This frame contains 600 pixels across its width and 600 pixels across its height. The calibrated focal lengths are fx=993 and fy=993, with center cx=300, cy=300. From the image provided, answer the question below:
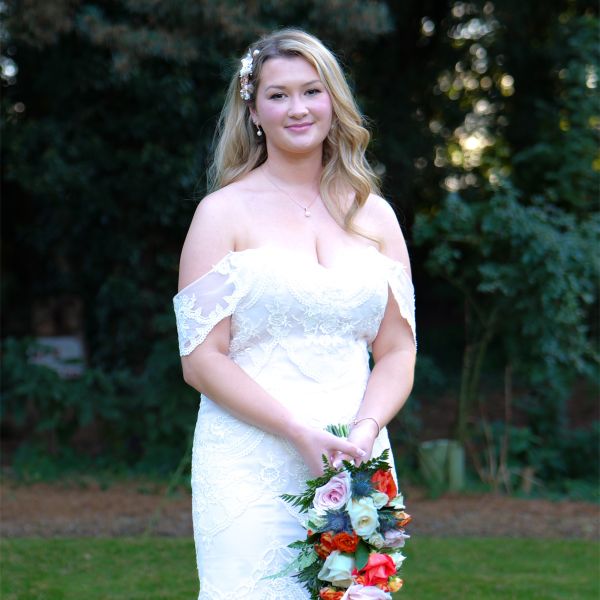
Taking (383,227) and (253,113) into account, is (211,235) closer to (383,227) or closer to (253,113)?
(253,113)

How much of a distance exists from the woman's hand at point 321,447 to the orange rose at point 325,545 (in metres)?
0.19

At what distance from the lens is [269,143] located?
9.98ft

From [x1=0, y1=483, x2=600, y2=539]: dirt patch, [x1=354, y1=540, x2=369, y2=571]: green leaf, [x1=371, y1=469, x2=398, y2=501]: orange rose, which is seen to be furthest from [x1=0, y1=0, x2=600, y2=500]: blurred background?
[x1=354, y1=540, x2=369, y2=571]: green leaf

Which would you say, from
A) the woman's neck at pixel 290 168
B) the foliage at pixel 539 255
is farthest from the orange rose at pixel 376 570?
the foliage at pixel 539 255

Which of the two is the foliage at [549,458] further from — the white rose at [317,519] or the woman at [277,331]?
the white rose at [317,519]

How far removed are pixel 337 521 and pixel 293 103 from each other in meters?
1.21

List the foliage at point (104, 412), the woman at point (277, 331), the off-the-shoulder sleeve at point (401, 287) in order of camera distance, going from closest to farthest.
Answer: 1. the woman at point (277, 331)
2. the off-the-shoulder sleeve at point (401, 287)
3. the foliage at point (104, 412)

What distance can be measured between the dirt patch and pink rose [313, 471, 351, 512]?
170 inches

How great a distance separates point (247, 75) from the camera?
303 centimetres

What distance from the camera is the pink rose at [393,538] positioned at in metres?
2.61

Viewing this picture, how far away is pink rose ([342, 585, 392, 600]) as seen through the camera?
2518 millimetres

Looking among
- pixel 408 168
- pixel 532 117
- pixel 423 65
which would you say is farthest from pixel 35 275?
pixel 532 117

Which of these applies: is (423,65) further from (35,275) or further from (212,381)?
(212,381)

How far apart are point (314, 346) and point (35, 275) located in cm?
964
